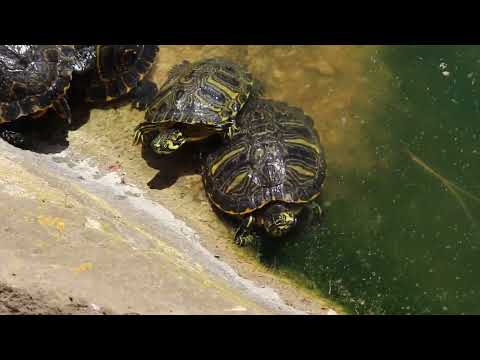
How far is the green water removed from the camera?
22.4ft

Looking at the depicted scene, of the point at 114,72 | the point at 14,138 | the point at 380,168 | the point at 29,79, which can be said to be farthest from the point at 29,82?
the point at 380,168

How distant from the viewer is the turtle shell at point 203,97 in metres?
7.88

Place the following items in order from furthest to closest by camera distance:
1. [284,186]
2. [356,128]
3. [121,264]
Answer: [356,128] < [284,186] < [121,264]

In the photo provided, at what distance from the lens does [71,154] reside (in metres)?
8.32

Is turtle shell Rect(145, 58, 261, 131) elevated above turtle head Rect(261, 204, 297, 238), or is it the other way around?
turtle shell Rect(145, 58, 261, 131)

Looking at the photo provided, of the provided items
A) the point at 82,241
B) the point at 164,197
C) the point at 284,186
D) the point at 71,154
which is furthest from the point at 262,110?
the point at 82,241

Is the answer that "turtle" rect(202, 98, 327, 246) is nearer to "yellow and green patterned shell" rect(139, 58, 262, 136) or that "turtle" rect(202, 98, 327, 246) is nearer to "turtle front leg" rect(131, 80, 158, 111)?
"yellow and green patterned shell" rect(139, 58, 262, 136)

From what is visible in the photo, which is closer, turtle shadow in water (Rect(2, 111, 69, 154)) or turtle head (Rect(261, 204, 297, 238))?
turtle head (Rect(261, 204, 297, 238))

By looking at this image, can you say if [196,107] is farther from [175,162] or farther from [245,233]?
[245,233]


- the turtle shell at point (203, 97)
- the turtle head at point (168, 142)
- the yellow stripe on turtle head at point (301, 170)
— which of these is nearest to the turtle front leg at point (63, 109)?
the turtle shell at point (203, 97)

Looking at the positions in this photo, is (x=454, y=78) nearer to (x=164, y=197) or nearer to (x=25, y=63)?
(x=164, y=197)

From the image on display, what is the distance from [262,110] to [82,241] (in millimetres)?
3727

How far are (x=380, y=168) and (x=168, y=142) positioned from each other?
3307 millimetres

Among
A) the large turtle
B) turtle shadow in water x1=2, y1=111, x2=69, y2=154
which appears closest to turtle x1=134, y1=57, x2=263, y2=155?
the large turtle
